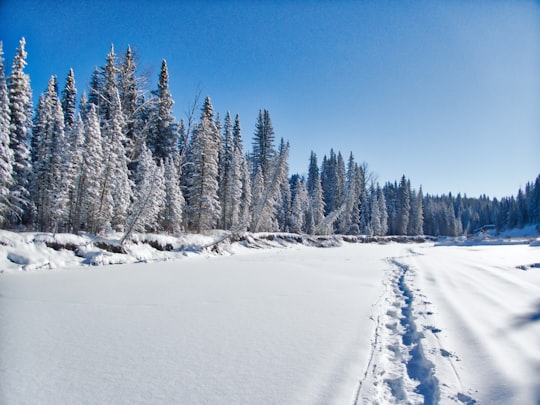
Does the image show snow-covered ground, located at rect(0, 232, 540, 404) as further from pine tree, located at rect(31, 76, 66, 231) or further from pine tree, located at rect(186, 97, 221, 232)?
pine tree, located at rect(186, 97, 221, 232)

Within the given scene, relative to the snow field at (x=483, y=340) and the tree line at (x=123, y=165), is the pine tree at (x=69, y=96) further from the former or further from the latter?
the snow field at (x=483, y=340)

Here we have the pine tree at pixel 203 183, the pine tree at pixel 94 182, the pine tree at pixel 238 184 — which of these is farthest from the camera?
the pine tree at pixel 238 184

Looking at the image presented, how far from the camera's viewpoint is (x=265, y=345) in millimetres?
4004

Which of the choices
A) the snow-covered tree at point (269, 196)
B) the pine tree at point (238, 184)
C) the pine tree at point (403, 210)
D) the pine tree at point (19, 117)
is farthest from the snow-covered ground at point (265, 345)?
the pine tree at point (403, 210)

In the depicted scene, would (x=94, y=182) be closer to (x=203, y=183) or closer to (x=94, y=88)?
(x=203, y=183)

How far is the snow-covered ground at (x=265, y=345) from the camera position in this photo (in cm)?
280

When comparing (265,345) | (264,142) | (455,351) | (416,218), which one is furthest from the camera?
(416,218)

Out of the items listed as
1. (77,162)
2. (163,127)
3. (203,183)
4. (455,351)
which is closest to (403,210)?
Result: (203,183)

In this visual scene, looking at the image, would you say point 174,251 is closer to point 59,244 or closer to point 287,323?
point 59,244

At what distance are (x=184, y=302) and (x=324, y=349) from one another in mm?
3604

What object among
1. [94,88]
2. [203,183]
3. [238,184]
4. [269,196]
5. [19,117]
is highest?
[94,88]

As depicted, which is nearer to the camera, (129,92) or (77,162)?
(77,162)

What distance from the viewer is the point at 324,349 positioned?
390 centimetres

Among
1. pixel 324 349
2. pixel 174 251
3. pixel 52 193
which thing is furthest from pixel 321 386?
pixel 52 193
